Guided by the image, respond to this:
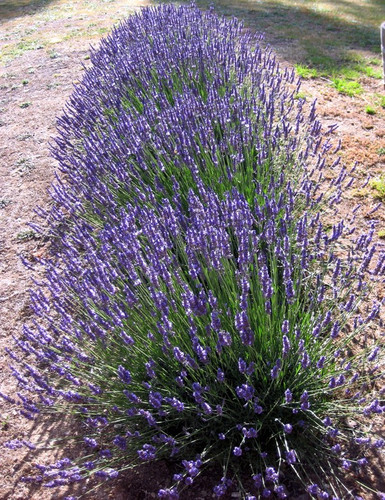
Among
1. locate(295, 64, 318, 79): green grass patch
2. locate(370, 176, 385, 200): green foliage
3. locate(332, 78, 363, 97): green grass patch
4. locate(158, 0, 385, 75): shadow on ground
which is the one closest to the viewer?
locate(370, 176, 385, 200): green foliage

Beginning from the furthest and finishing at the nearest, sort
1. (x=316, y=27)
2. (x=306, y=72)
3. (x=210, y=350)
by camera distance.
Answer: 1. (x=316, y=27)
2. (x=306, y=72)
3. (x=210, y=350)

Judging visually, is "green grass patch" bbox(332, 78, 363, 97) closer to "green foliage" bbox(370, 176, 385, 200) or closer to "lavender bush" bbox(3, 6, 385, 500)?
"green foliage" bbox(370, 176, 385, 200)

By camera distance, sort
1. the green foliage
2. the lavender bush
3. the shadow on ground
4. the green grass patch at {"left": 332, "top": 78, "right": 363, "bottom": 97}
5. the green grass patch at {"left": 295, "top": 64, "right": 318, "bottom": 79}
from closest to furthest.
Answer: the lavender bush → the green foliage → the green grass patch at {"left": 332, "top": 78, "right": 363, "bottom": 97} → the green grass patch at {"left": 295, "top": 64, "right": 318, "bottom": 79} → the shadow on ground

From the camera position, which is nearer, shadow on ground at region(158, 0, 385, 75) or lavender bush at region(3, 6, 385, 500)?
lavender bush at region(3, 6, 385, 500)

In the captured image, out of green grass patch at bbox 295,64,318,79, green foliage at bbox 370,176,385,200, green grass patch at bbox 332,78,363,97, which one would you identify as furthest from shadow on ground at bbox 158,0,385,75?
green foliage at bbox 370,176,385,200

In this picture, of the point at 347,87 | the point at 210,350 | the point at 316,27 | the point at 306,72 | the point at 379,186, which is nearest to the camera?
the point at 210,350

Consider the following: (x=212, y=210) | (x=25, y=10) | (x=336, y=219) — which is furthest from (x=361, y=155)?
(x=25, y=10)

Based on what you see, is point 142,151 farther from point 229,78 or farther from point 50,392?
point 50,392

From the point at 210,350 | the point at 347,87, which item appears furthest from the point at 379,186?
the point at 210,350

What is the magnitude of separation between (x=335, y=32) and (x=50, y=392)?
7.76 meters

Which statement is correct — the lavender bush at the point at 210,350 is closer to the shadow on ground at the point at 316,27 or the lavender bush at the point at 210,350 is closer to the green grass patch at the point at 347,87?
the green grass patch at the point at 347,87

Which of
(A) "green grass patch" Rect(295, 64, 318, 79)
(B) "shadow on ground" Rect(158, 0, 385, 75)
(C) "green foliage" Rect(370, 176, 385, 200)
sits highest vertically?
(C) "green foliage" Rect(370, 176, 385, 200)

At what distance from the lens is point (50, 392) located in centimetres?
195

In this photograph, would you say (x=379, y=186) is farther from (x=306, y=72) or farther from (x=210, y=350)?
(x=306, y=72)
